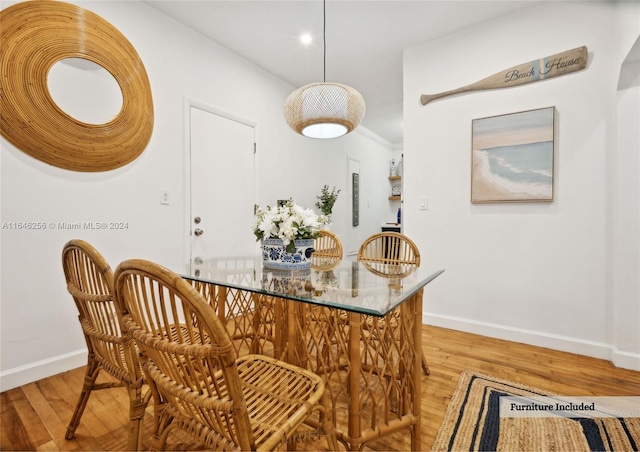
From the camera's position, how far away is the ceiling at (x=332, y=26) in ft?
7.71

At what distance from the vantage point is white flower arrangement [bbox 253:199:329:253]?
4.97ft

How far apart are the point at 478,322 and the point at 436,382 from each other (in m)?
1.03

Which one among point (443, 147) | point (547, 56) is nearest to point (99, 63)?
point (443, 147)

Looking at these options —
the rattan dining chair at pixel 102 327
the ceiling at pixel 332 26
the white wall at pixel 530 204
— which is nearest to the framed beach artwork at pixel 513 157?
the white wall at pixel 530 204

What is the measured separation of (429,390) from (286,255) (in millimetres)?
1087

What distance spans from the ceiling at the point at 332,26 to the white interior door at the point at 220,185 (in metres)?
0.71

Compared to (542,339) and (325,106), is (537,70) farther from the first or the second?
(542,339)

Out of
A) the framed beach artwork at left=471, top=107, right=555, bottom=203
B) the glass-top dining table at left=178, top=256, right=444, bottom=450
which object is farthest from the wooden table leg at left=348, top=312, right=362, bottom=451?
the framed beach artwork at left=471, top=107, right=555, bottom=203

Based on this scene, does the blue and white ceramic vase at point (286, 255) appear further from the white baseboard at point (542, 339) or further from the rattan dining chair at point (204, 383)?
the white baseboard at point (542, 339)

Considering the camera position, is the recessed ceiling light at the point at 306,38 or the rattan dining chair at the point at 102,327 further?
the recessed ceiling light at the point at 306,38

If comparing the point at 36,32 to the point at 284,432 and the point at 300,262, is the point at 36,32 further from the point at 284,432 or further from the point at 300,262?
the point at 284,432

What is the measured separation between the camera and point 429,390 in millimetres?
1698

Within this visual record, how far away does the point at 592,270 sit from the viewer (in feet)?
7.11

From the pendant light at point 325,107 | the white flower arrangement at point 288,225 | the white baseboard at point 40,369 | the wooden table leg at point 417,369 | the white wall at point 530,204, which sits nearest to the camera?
the wooden table leg at point 417,369
